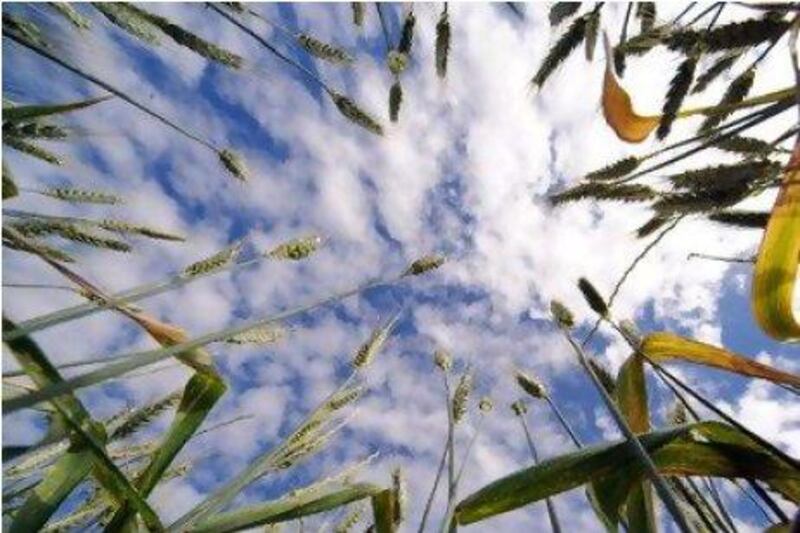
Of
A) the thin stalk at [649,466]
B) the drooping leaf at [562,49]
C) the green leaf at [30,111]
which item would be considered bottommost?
the thin stalk at [649,466]

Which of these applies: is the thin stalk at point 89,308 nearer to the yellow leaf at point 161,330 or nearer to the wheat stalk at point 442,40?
the yellow leaf at point 161,330

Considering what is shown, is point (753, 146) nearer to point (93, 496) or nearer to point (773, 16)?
point (773, 16)

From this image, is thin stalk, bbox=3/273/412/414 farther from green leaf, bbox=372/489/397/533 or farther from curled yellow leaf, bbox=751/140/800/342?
curled yellow leaf, bbox=751/140/800/342

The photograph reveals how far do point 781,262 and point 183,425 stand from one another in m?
0.91

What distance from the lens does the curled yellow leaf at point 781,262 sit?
1142mm

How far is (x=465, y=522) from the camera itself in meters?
1.03

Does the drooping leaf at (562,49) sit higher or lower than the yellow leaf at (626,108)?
higher

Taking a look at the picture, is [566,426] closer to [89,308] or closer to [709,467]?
[709,467]

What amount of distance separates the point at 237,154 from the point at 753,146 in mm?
1259

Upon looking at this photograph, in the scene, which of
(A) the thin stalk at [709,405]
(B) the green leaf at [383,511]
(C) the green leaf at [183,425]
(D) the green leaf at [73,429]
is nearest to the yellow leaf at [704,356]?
(A) the thin stalk at [709,405]

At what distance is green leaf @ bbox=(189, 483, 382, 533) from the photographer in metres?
0.87

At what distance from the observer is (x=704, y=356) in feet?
3.84

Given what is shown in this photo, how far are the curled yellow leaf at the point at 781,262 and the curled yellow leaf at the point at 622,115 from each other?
8.7 inches

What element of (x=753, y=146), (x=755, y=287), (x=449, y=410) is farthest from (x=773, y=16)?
(x=449, y=410)
